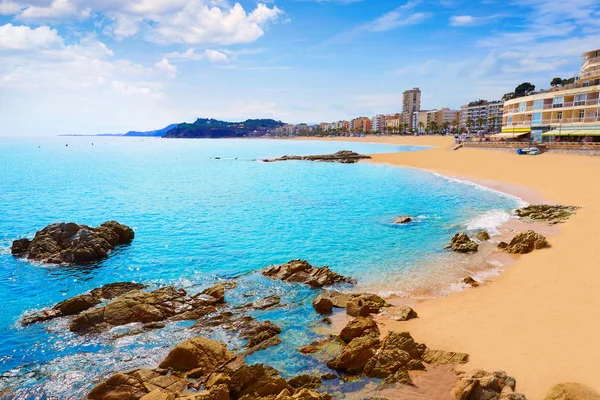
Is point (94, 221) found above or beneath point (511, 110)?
beneath

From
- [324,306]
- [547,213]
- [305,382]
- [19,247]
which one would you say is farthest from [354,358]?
[547,213]

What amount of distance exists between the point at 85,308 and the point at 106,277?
15.6 ft

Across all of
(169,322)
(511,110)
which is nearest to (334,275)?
(169,322)

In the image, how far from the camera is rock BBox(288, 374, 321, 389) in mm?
11203

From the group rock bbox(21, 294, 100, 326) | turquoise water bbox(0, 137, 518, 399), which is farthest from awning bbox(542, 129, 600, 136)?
rock bbox(21, 294, 100, 326)

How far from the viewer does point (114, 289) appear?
62.1 feet

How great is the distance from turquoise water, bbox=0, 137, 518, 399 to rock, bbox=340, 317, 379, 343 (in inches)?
62.9

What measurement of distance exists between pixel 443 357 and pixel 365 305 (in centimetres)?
425

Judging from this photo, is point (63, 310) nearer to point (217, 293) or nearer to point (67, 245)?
point (217, 293)

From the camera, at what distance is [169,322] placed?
1593 cm

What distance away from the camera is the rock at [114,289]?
60.3ft

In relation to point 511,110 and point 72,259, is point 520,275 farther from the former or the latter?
point 511,110

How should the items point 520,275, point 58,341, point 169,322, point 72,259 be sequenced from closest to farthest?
1. point 58,341
2. point 169,322
3. point 520,275
4. point 72,259

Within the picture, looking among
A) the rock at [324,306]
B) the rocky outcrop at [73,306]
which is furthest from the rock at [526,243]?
the rocky outcrop at [73,306]
